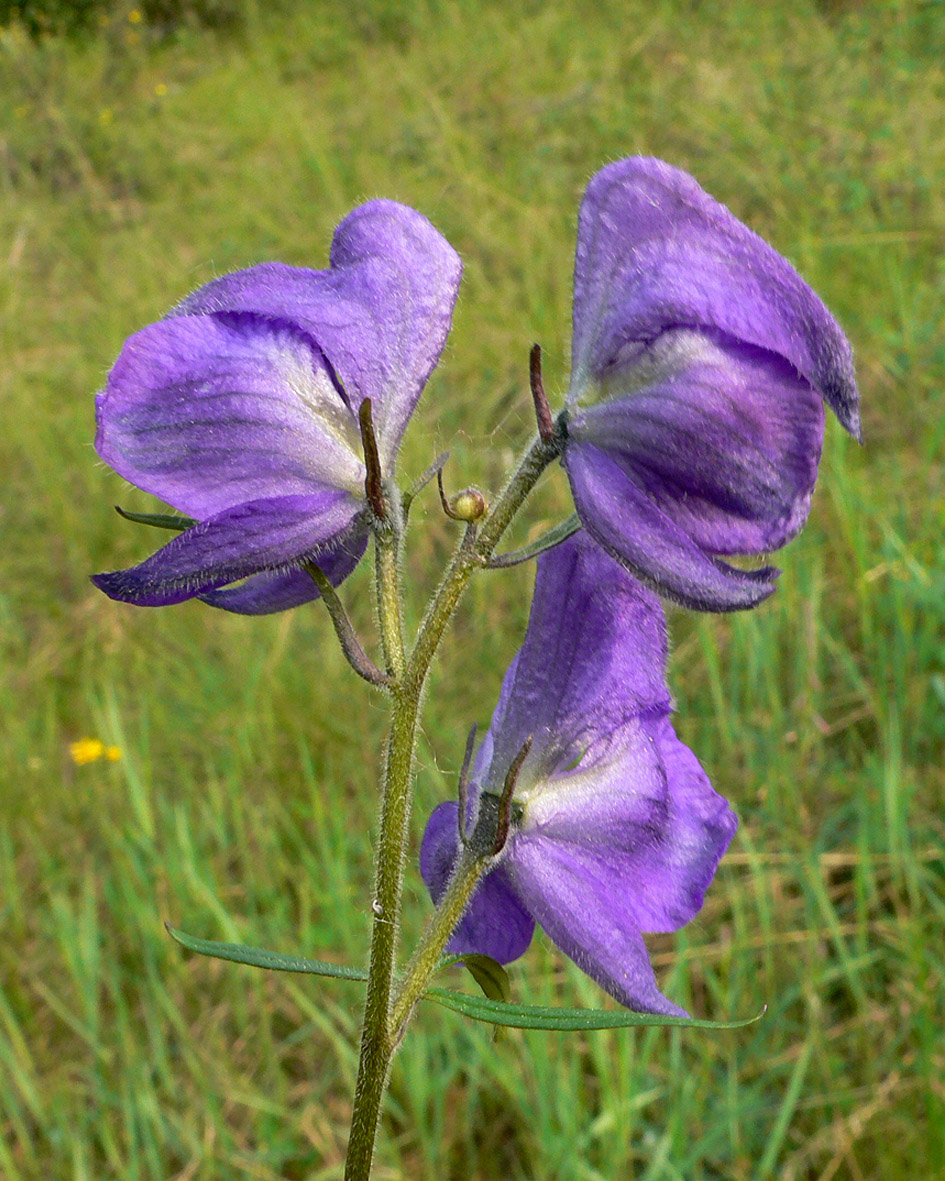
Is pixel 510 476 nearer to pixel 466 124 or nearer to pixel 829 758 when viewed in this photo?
pixel 829 758

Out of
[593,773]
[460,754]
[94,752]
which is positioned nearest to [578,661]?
[593,773]

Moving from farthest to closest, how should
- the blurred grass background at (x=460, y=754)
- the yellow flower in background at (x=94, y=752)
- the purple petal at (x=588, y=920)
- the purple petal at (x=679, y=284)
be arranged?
the yellow flower in background at (x=94, y=752) < the blurred grass background at (x=460, y=754) < the purple petal at (x=588, y=920) < the purple petal at (x=679, y=284)

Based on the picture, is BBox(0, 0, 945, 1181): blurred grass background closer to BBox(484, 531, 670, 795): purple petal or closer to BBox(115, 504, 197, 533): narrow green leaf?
BBox(484, 531, 670, 795): purple petal

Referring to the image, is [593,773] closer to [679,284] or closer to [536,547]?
[536,547]

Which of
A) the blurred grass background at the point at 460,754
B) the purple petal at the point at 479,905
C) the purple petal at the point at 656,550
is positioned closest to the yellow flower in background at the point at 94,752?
the blurred grass background at the point at 460,754

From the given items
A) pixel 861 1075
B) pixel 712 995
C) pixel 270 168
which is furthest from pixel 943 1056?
pixel 270 168

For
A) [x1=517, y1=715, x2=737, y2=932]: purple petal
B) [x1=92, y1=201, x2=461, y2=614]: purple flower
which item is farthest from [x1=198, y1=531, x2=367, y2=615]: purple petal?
[x1=517, y1=715, x2=737, y2=932]: purple petal

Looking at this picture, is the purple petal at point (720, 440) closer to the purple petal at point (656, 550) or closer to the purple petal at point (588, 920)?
the purple petal at point (656, 550)
